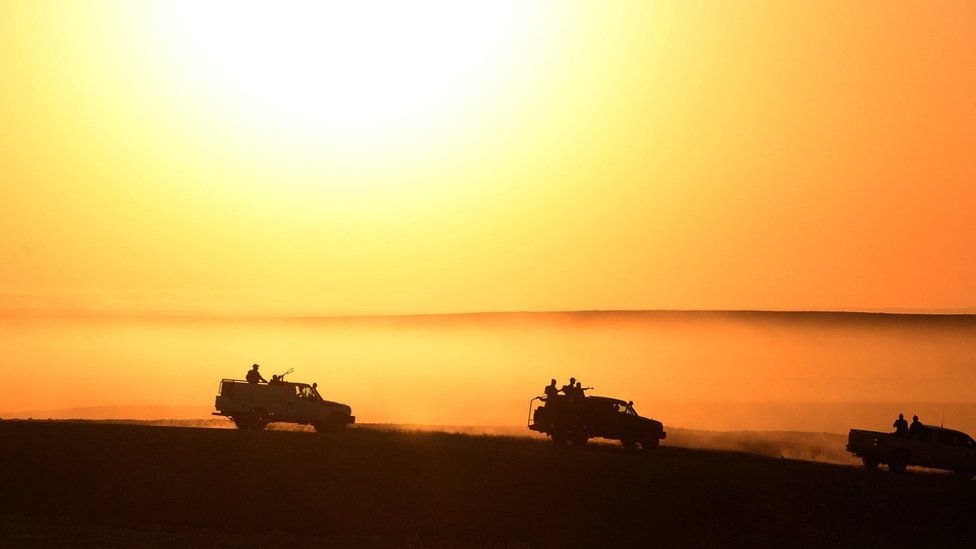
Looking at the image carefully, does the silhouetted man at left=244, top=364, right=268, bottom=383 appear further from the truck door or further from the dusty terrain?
the truck door

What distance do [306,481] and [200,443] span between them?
17.6 feet

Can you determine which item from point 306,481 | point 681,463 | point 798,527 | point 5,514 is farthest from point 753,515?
point 5,514

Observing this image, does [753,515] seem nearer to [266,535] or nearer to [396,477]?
[396,477]

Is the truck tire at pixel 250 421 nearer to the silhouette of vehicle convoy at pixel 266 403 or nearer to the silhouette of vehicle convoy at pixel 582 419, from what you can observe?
the silhouette of vehicle convoy at pixel 266 403

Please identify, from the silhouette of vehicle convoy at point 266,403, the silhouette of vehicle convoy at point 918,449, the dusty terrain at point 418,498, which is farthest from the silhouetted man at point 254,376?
the silhouette of vehicle convoy at point 918,449

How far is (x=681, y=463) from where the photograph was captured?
143 ft

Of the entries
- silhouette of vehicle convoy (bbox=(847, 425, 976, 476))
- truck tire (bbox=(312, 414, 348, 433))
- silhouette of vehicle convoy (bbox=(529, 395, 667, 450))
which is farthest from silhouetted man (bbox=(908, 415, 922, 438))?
truck tire (bbox=(312, 414, 348, 433))

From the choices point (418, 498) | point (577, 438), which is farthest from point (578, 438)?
point (418, 498)

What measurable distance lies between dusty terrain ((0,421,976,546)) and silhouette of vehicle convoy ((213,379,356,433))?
312 inches

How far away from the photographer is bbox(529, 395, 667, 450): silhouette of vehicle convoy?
50.5 meters

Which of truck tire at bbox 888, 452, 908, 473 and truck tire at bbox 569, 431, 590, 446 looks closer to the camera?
truck tire at bbox 888, 452, 908, 473

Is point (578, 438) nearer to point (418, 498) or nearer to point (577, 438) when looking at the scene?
point (577, 438)

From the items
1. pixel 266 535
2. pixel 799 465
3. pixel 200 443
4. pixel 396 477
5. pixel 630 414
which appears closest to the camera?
pixel 266 535

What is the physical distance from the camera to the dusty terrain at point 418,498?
35094 millimetres
